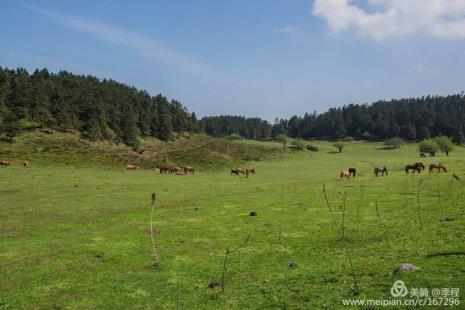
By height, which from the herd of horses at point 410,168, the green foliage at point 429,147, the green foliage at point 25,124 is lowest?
the herd of horses at point 410,168

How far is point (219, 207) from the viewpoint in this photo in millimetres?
34844

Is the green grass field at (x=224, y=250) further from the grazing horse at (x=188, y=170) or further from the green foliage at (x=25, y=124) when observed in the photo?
the green foliage at (x=25, y=124)

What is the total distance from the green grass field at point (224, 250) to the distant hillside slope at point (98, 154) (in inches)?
1898

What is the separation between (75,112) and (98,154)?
136 feet

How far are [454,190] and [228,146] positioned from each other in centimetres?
10044

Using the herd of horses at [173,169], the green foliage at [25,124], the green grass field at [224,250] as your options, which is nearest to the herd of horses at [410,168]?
the green grass field at [224,250]

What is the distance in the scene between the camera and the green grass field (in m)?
13.9

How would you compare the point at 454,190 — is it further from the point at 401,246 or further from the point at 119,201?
the point at 119,201

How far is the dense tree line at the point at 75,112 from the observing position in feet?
373

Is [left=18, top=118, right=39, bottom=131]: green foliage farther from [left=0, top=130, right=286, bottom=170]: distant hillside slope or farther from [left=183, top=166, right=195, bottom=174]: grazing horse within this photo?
[left=183, top=166, right=195, bottom=174]: grazing horse

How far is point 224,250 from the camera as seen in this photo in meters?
20.8

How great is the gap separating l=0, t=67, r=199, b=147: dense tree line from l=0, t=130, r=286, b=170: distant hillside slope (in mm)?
4507

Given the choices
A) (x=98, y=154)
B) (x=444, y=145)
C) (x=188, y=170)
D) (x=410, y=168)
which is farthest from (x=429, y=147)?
(x=98, y=154)

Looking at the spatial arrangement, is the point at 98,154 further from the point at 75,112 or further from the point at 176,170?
the point at 75,112
